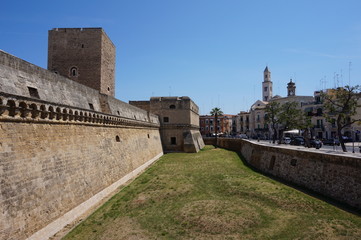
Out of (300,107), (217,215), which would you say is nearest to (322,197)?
(217,215)

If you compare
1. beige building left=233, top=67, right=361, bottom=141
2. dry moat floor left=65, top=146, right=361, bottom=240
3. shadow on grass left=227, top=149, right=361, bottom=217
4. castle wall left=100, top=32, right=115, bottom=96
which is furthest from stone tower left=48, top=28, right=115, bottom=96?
beige building left=233, top=67, right=361, bottom=141

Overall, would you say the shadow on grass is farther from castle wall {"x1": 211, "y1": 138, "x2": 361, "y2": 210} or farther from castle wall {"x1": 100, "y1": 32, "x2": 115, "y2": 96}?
castle wall {"x1": 100, "y1": 32, "x2": 115, "y2": 96}

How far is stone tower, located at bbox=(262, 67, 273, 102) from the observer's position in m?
76.6

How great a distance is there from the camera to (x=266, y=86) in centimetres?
7719

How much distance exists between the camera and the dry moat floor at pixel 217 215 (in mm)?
8523

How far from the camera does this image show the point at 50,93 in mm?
10508

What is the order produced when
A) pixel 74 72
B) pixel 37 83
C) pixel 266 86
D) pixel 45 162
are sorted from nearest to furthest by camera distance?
pixel 45 162
pixel 37 83
pixel 74 72
pixel 266 86

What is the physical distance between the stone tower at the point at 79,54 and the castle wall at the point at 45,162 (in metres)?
8.92

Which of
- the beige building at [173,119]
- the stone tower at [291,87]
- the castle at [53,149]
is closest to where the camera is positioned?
the castle at [53,149]

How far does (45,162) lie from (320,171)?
41.1 ft

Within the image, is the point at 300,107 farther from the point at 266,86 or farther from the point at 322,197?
the point at 322,197

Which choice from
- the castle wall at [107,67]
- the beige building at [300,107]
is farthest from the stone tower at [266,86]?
the castle wall at [107,67]

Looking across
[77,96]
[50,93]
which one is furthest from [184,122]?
[50,93]

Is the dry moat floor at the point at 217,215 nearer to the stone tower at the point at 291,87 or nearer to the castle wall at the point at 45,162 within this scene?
the castle wall at the point at 45,162
